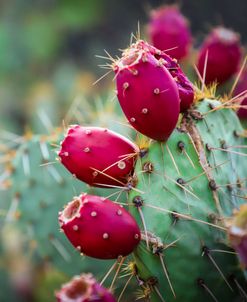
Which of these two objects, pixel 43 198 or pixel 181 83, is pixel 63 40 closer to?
pixel 43 198

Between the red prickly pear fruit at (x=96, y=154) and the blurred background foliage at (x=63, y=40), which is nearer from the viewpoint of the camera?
the red prickly pear fruit at (x=96, y=154)

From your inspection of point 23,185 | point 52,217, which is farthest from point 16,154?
point 52,217

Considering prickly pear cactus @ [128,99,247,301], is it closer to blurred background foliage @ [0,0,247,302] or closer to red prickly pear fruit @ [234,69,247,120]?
red prickly pear fruit @ [234,69,247,120]

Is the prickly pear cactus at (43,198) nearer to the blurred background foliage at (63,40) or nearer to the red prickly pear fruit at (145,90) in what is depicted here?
the red prickly pear fruit at (145,90)

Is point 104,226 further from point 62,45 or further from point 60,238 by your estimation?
point 62,45

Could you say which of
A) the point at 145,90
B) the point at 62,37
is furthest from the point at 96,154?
the point at 62,37

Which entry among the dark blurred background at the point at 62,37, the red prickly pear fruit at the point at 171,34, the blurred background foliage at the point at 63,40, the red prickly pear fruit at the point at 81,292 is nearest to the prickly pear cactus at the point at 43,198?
the red prickly pear fruit at the point at 171,34
